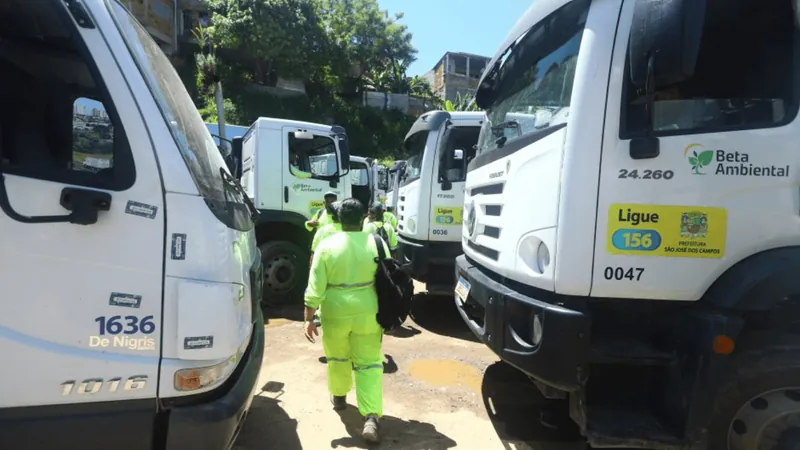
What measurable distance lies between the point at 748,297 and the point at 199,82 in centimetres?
2548

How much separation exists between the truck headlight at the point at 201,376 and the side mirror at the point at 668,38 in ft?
7.13

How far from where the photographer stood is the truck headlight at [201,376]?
1877mm

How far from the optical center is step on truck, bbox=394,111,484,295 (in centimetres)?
577

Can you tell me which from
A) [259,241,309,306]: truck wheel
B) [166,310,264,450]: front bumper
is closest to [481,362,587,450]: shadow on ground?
[166,310,264,450]: front bumper

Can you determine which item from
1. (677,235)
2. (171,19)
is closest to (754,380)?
(677,235)

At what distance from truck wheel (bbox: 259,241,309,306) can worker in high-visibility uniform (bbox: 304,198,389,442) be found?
331 centimetres

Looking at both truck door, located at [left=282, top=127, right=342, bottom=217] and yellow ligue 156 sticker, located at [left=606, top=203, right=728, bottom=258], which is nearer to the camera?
yellow ligue 156 sticker, located at [left=606, top=203, right=728, bottom=258]

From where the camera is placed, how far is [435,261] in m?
5.77

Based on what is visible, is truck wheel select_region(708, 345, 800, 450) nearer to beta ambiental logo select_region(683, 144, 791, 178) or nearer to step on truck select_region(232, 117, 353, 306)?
beta ambiental logo select_region(683, 144, 791, 178)

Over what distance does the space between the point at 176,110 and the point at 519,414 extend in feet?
10.00

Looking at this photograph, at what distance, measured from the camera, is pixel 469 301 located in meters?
3.35

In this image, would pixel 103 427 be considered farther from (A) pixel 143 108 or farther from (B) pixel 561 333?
(B) pixel 561 333

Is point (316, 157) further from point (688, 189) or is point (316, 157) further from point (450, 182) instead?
point (688, 189)

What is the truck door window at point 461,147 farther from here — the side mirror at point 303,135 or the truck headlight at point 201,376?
the truck headlight at point 201,376
